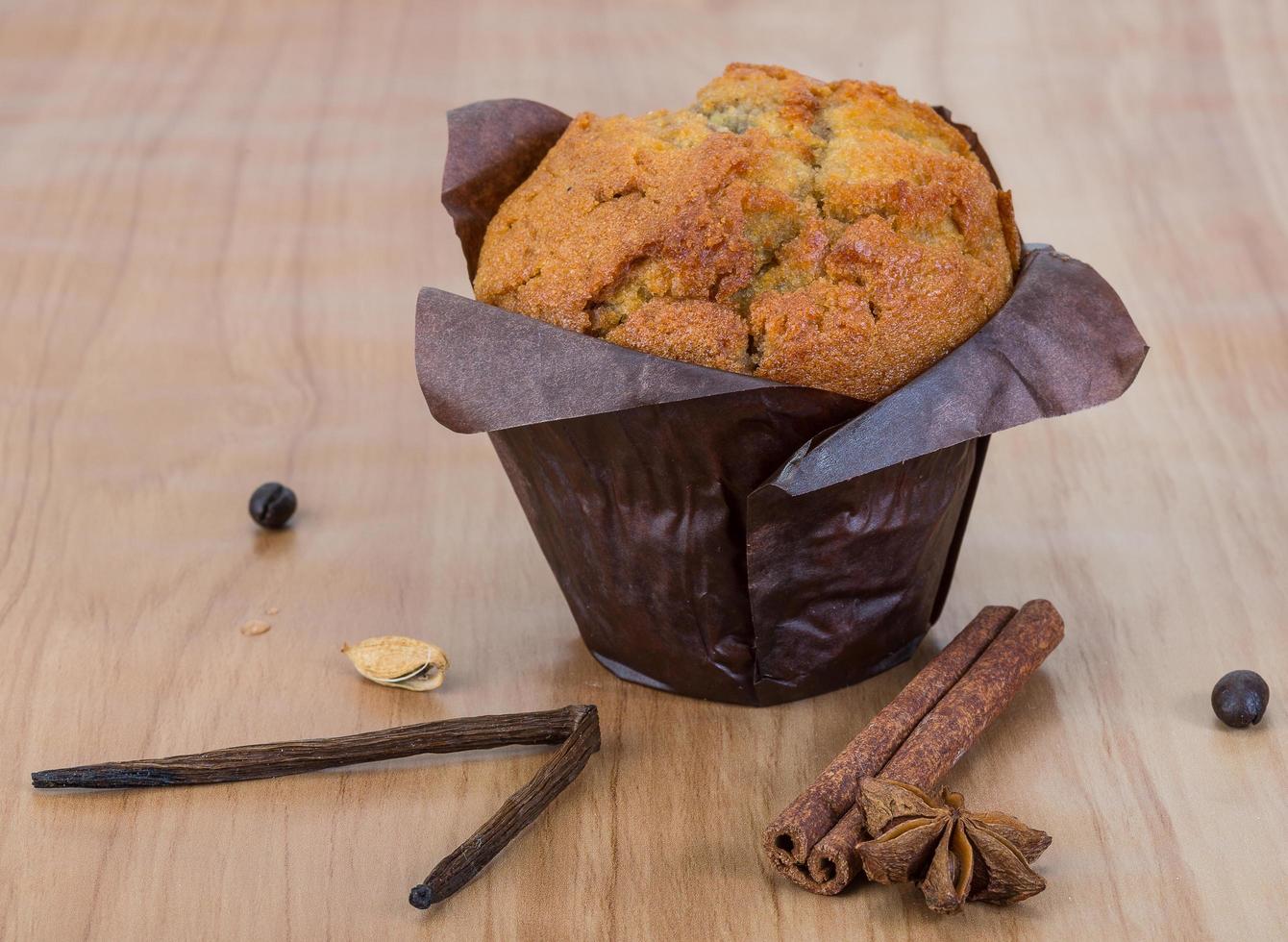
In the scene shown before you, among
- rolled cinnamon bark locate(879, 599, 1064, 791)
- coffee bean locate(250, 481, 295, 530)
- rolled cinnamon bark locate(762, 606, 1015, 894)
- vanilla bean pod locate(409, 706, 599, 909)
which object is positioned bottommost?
coffee bean locate(250, 481, 295, 530)

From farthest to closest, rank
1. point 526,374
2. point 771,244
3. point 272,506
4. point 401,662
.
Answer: point 272,506
point 401,662
point 771,244
point 526,374

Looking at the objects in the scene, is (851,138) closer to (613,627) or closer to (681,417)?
(681,417)

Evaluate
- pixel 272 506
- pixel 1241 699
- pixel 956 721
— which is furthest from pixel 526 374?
pixel 1241 699

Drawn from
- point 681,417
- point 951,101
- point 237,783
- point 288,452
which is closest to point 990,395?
point 681,417

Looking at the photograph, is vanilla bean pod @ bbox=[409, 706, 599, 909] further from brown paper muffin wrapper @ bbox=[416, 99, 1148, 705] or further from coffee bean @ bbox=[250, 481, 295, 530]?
coffee bean @ bbox=[250, 481, 295, 530]

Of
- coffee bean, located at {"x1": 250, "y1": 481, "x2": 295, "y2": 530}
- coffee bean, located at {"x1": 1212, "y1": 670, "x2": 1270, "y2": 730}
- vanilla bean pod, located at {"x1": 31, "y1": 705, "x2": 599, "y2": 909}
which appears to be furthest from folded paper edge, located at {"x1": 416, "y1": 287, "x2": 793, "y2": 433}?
coffee bean, located at {"x1": 250, "y1": 481, "x2": 295, "y2": 530}

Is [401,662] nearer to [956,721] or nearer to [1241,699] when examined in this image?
[956,721]

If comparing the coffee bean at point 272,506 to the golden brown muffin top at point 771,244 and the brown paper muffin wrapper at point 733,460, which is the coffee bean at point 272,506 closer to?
the brown paper muffin wrapper at point 733,460
